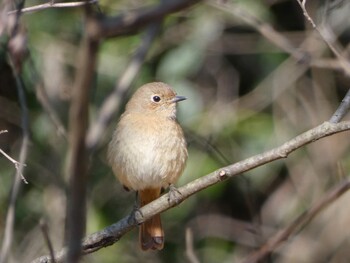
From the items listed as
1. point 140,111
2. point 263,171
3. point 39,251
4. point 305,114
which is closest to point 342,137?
point 305,114

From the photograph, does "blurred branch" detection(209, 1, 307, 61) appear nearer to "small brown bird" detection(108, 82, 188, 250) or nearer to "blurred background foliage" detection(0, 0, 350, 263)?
"blurred background foliage" detection(0, 0, 350, 263)

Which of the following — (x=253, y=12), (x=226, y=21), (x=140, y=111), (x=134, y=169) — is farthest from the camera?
(x=226, y=21)

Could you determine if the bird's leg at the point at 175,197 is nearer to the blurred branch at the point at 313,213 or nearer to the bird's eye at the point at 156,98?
the blurred branch at the point at 313,213

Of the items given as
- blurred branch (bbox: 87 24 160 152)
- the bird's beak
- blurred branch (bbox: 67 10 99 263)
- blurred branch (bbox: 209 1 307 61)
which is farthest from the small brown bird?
blurred branch (bbox: 67 10 99 263)

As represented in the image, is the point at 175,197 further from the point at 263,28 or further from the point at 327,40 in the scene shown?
the point at 263,28

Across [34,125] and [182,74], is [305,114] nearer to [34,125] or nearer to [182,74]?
[182,74]

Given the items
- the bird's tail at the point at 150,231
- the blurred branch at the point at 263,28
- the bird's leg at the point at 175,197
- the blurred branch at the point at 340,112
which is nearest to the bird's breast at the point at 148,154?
the bird's tail at the point at 150,231
